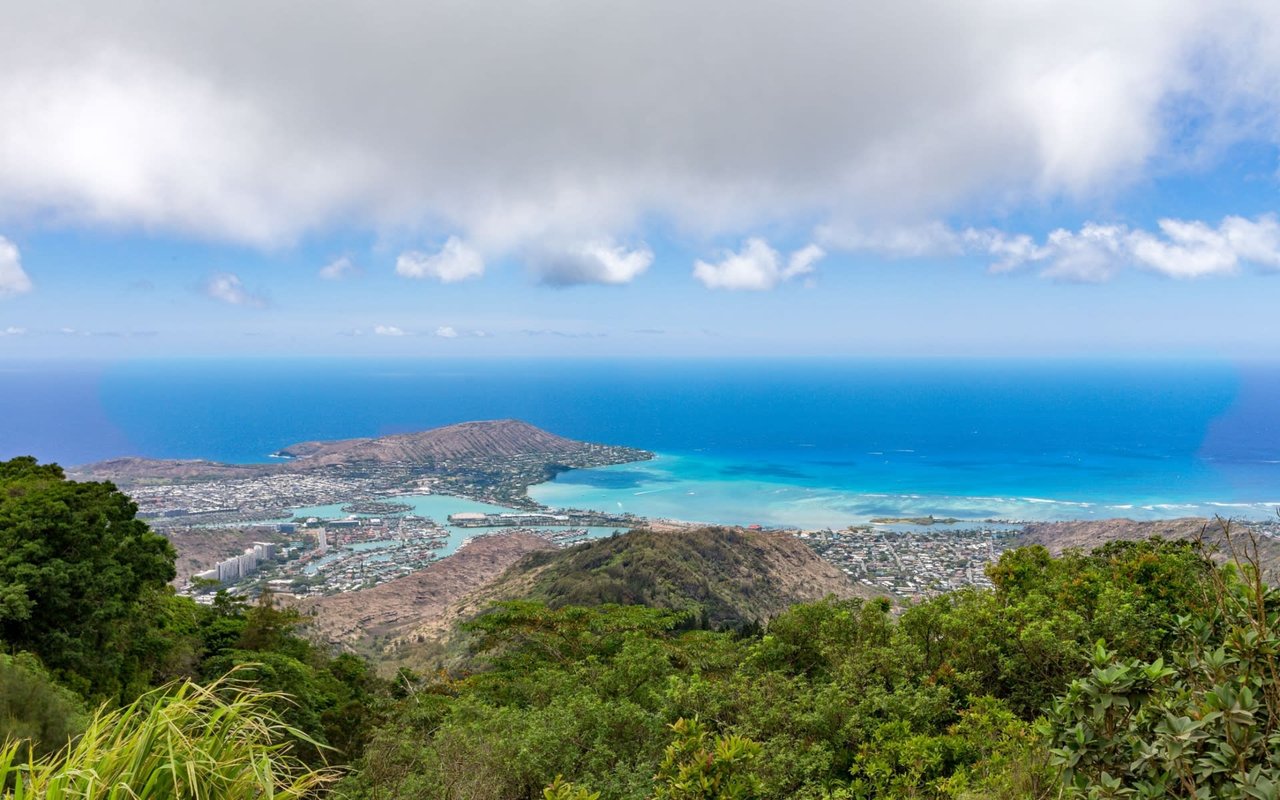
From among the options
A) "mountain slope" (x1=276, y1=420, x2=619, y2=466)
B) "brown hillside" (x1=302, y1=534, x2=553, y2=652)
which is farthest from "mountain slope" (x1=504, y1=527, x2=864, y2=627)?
"mountain slope" (x1=276, y1=420, x2=619, y2=466)

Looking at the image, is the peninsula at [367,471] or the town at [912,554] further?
the peninsula at [367,471]

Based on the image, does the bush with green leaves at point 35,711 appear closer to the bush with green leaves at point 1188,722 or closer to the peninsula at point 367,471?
the bush with green leaves at point 1188,722

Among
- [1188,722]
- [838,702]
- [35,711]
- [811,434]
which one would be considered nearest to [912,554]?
[838,702]

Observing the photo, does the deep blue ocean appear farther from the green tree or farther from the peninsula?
the green tree

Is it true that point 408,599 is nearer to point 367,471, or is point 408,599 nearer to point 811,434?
point 367,471

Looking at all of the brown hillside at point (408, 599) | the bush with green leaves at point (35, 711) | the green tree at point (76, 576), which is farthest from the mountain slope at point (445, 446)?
the bush with green leaves at point (35, 711)

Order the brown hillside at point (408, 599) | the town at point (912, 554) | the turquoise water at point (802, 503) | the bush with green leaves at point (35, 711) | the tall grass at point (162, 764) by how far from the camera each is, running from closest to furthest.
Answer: the tall grass at point (162, 764), the bush with green leaves at point (35, 711), the brown hillside at point (408, 599), the town at point (912, 554), the turquoise water at point (802, 503)

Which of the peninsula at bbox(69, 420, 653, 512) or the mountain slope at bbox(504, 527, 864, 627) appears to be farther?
the peninsula at bbox(69, 420, 653, 512)

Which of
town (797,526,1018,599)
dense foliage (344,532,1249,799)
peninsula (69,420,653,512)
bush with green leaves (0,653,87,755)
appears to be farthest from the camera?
peninsula (69,420,653,512)
